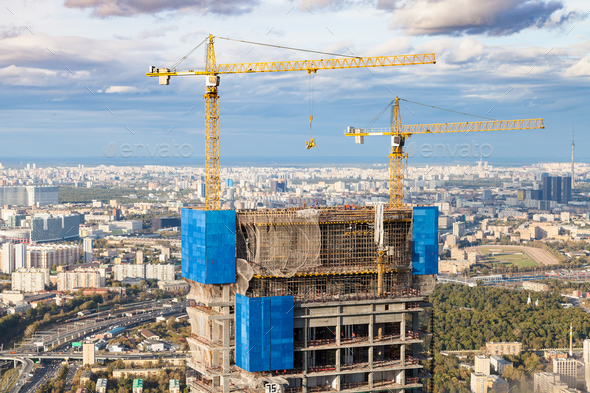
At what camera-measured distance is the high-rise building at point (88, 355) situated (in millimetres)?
81113

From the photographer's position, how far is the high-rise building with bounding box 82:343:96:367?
81113mm

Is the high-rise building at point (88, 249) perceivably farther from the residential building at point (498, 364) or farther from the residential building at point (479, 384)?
the residential building at point (479, 384)

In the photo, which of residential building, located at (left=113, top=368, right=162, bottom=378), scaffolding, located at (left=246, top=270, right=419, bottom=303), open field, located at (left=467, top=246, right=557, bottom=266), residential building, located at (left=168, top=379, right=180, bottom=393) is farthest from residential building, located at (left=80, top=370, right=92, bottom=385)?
open field, located at (left=467, top=246, right=557, bottom=266)

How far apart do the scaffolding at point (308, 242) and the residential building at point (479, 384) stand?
41.1 meters

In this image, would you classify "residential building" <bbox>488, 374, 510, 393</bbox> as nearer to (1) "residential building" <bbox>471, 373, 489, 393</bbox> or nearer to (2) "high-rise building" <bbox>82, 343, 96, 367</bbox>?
(1) "residential building" <bbox>471, 373, 489, 393</bbox>

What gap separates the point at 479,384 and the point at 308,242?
144ft

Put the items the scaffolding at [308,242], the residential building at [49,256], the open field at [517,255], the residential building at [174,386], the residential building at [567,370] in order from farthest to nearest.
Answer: the open field at [517,255], the residential building at [49,256], the residential building at [567,370], the residential building at [174,386], the scaffolding at [308,242]

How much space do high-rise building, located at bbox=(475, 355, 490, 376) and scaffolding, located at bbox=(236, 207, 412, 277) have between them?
44.5 metres

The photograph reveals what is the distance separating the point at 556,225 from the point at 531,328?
376ft

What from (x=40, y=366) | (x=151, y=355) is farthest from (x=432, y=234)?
(x=40, y=366)

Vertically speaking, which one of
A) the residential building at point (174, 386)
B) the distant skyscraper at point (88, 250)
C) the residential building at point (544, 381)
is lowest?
the residential building at point (174, 386)

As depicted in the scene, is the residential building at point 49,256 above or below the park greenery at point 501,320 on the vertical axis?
above

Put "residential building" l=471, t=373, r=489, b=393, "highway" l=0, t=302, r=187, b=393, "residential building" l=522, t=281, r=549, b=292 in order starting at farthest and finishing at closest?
"residential building" l=522, t=281, r=549, b=292
"highway" l=0, t=302, r=187, b=393
"residential building" l=471, t=373, r=489, b=393

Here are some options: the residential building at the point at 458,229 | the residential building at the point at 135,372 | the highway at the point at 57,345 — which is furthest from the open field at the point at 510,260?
the residential building at the point at 135,372
